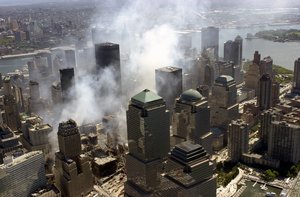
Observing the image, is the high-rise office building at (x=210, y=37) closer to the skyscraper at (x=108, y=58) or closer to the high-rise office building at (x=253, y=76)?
the high-rise office building at (x=253, y=76)

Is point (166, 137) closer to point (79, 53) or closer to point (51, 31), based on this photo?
point (79, 53)

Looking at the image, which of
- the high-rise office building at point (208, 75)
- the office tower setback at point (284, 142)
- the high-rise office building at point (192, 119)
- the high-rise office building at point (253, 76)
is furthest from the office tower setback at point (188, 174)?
the high-rise office building at point (253, 76)

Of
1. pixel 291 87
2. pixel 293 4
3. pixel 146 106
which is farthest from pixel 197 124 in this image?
pixel 293 4

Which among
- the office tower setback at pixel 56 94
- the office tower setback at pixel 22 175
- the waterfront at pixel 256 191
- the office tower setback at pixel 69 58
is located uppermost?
the office tower setback at pixel 69 58

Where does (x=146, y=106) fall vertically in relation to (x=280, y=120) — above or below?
above

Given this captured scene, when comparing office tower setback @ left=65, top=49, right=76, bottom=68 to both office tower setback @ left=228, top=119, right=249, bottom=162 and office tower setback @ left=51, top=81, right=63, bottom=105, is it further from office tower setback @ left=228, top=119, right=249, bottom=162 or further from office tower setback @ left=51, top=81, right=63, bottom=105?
office tower setback @ left=228, top=119, right=249, bottom=162

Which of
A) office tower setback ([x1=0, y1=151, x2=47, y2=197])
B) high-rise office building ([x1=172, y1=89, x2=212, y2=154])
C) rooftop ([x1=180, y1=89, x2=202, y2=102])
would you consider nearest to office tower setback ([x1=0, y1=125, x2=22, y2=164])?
office tower setback ([x1=0, y1=151, x2=47, y2=197])
